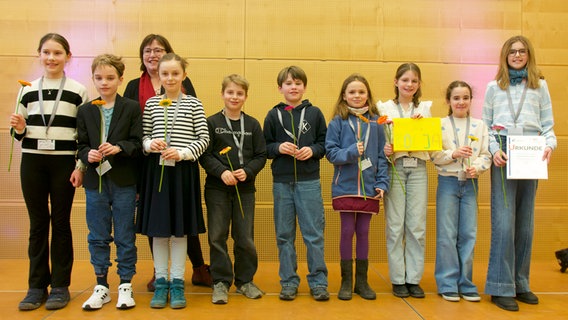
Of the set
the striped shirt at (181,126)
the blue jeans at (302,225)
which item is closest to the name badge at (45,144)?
the striped shirt at (181,126)

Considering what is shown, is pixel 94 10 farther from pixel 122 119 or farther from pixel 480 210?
pixel 480 210

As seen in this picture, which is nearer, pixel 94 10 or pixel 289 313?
pixel 289 313

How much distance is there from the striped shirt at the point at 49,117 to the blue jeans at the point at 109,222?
0.34 m

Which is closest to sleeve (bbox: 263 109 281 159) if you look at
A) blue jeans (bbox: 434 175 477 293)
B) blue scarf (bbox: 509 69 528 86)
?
blue jeans (bbox: 434 175 477 293)

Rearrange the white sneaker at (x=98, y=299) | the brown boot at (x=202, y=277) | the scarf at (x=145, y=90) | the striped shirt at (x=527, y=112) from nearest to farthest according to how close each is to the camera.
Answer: the white sneaker at (x=98, y=299) < the striped shirt at (x=527, y=112) < the scarf at (x=145, y=90) < the brown boot at (x=202, y=277)

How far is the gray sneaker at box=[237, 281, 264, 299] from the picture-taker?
2958 millimetres

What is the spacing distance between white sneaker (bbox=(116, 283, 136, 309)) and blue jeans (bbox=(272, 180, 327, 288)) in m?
0.97

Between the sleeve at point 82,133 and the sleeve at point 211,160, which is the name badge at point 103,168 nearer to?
the sleeve at point 82,133

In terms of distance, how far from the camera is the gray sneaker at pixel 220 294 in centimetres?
283

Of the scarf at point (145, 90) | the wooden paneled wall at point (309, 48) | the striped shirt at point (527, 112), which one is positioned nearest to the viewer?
the striped shirt at point (527, 112)

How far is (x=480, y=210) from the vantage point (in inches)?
165

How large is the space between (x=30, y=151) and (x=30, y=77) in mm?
1709

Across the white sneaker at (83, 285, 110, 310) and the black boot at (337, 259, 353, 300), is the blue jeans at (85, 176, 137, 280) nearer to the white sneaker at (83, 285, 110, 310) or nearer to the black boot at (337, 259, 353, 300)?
the white sneaker at (83, 285, 110, 310)

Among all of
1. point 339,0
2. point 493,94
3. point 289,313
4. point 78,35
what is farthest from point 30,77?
point 493,94
